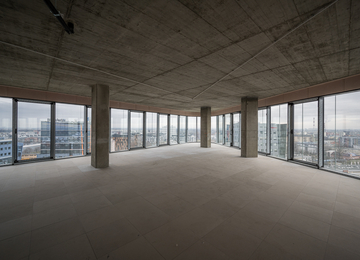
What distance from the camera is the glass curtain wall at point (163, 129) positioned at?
1683 centimetres

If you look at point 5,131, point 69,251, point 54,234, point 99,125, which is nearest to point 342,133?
point 69,251

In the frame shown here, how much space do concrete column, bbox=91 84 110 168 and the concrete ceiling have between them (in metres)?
1.16

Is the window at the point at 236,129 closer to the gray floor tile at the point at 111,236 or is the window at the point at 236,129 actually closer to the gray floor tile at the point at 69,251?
the gray floor tile at the point at 111,236

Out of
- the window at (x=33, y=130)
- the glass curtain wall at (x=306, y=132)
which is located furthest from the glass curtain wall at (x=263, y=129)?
the window at (x=33, y=130)

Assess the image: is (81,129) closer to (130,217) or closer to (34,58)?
(34,58)

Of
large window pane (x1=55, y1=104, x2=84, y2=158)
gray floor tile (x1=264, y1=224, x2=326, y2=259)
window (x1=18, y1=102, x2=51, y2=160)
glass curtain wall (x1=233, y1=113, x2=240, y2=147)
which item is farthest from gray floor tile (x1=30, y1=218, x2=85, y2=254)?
glass curtain wall (x1=233, y1=113, x2=240, y2=147)

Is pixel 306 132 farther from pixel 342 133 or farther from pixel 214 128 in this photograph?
pixel 214 128

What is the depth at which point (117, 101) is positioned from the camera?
12664 mm

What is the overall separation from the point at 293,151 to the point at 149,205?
958 cm

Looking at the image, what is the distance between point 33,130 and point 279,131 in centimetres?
1564

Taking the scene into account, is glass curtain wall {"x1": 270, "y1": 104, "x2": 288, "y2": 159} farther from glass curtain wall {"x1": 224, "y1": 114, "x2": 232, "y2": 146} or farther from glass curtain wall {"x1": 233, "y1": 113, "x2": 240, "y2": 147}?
glass curtain wall {"x1": 224, "y1": 114, "x2": 232, "y2": 146}

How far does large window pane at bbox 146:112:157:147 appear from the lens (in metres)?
15.4

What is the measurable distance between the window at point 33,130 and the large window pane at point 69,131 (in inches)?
19.6

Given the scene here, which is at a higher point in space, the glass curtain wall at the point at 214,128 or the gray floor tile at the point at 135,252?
the glass curtain wall at the point at 214,128
